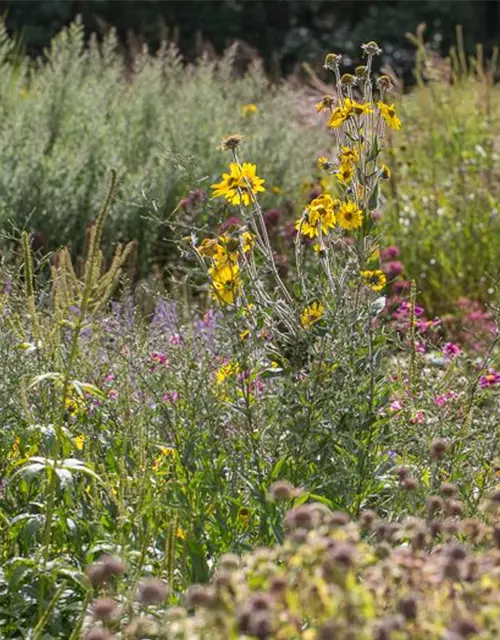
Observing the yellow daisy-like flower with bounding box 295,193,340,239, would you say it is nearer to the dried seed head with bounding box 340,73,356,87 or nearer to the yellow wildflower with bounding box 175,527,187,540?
the dried seed head with bounding box 340,73,356,87

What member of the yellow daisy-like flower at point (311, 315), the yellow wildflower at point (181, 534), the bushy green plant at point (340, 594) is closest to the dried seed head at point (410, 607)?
the bushy green plant at point (340, 594)

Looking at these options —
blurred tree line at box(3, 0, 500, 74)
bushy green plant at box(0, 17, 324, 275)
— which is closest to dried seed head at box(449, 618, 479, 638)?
bushy green plant at box(0, 17, 324, 275)

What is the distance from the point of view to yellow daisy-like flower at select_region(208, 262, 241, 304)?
3.06 m

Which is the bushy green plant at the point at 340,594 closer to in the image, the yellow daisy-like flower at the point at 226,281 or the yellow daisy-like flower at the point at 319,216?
the yellow daisy-like flower at the point at 226,281

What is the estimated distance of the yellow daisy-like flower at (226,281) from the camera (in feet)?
10.0

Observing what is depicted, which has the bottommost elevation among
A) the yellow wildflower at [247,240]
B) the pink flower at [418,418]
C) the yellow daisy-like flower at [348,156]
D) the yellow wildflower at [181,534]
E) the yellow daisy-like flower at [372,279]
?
the yellow wildflower at [181,534]

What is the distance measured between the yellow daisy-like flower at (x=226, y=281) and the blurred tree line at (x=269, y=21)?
1612 cm

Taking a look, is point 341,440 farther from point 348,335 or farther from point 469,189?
point 469,189

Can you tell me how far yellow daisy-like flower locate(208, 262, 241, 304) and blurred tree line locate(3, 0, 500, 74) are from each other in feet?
52.9

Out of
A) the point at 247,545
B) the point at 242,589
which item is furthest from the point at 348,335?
the point at 242,589

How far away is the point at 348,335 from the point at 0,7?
17499mm

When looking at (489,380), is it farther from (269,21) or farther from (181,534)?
(269,21)

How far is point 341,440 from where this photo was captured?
311 centimetres

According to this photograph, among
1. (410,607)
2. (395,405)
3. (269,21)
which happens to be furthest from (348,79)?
(269,21)
